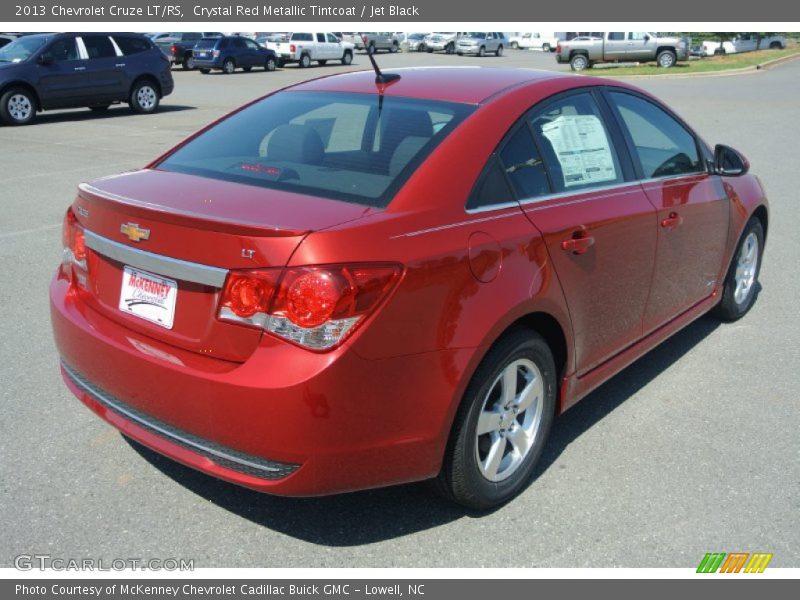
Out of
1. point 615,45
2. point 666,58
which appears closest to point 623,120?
point 615,45

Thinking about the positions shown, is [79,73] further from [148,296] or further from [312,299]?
[312,299]

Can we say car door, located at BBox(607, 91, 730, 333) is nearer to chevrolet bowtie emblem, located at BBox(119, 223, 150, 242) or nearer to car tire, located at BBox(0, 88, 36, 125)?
chevrolet bowtie emblem, located at BBox(119, 223, 150, 242)

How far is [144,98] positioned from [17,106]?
3072 millimetres

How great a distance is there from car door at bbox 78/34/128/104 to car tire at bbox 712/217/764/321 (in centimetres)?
1622

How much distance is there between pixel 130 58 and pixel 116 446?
17.2 metres

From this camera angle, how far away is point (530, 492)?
362cm

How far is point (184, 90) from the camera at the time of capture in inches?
1056

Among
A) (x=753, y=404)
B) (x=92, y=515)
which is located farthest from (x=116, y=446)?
(x=753, y=404)

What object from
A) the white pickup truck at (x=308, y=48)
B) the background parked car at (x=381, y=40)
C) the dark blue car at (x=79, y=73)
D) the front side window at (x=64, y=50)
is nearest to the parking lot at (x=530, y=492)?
the dark blue car at (x=79, y=73)

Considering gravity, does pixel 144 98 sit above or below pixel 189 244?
below

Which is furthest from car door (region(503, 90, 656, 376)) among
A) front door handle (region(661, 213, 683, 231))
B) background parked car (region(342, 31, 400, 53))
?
background parked car (region(342, 31, 400, 53))

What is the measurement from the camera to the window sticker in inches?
150

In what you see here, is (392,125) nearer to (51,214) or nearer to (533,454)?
(533,454)
